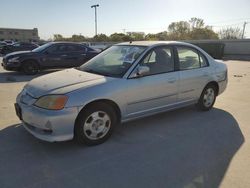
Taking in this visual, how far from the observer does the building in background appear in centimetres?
9838

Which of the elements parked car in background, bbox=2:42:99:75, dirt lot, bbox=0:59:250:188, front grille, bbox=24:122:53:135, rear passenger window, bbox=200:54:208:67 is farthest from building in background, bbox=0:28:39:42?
front grille, bbox=24:122:53:135

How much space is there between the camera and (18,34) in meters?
103

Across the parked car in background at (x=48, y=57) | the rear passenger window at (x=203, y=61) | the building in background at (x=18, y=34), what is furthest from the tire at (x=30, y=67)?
the building in background at (x=18, y=34)

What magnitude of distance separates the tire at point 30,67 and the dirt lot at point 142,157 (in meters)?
6.43

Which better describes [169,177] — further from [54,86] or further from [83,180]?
[54,86]

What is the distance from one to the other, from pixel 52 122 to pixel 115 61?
1834 mm

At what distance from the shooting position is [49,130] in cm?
359

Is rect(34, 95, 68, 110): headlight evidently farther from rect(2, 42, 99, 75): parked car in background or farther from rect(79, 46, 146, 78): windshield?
rect(2, 42, 99, 75): parked car in background

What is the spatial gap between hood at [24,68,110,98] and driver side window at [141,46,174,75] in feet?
3.04

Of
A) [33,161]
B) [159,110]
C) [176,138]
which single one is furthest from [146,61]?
[33,161]

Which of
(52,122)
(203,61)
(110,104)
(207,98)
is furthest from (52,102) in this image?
(207,98)

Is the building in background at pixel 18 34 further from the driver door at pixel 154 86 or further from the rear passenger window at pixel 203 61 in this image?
the driver door at pixel 154 86

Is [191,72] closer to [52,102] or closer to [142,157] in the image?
[142,157]

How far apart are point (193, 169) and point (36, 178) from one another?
1972 millimetres
